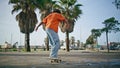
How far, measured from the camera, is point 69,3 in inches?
1558

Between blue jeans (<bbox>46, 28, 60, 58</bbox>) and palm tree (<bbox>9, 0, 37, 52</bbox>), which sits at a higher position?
palm tree (<bbox>9, 0, 37, 52</bbox>)

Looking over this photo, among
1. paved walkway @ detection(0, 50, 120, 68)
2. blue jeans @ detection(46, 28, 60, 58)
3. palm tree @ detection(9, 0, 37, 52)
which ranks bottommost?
paved walkway @ detection(0, 50, 120, 68)

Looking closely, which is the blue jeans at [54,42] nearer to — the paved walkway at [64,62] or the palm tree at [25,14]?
the paved walkway at [64,62]

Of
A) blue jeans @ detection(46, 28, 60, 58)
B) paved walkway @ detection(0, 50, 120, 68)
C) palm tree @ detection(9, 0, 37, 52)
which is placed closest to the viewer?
paved walkway @ detection(0, 50, 120, 68)

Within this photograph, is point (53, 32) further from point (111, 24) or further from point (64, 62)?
point (111, 24)

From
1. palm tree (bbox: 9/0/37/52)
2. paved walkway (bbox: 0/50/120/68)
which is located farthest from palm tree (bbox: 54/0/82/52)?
paved walkway (bbox: 0/50/120/68)

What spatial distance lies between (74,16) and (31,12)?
8035 millimetres

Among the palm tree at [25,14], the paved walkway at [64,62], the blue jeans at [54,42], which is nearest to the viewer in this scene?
the paved walkway at [64,62]

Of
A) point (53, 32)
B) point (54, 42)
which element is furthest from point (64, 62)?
point (53, 32)

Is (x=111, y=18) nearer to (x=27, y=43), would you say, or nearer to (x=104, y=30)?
(x=104, y=30)

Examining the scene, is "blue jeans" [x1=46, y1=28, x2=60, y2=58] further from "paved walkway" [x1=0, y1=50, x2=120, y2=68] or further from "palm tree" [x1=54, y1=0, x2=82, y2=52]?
"palm tree" [x1=54, y1=0, x2=82, y2=52]

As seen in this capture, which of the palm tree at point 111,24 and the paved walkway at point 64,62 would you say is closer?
the paved walkway at point 64,62

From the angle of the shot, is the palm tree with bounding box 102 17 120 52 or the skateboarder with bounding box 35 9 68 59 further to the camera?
the palm tree with bounding box 102 17 120 52

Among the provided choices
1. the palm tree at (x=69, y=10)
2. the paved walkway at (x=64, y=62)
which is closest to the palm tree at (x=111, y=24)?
the palm tree at (x=69, y=10)
